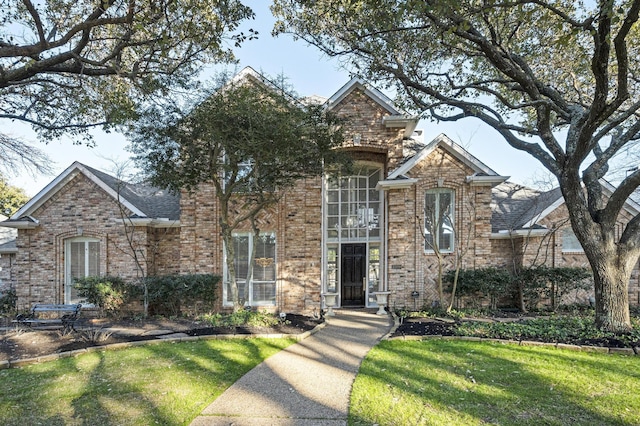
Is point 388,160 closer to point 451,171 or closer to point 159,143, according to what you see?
point 451,171

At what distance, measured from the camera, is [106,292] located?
11.0m

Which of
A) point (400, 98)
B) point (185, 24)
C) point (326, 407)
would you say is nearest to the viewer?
point (326, 407)

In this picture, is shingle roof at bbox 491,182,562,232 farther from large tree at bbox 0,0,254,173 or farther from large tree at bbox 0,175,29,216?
large tree at bbox 0,175,29,216

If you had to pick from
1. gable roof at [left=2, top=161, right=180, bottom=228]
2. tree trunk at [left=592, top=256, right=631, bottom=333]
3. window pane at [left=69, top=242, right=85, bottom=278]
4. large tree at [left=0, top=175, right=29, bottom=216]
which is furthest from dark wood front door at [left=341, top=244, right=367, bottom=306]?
large tree at [left=0, top=175, right=29, bottom=216]

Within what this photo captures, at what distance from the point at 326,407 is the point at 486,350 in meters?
4.09

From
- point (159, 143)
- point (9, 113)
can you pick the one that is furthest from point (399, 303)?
point (9, 113)

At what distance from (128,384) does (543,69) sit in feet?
46.5

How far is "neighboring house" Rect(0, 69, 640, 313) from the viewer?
11961 mm

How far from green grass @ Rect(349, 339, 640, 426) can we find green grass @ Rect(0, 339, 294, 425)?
90.9 inches

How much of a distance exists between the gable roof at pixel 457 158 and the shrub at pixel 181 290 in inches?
289

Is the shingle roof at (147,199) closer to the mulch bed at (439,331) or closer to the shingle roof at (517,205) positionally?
the mulch bed at (439,331)

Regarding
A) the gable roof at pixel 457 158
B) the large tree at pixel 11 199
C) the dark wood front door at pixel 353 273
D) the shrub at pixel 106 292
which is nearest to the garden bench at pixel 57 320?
the shrub at pixel 106 292

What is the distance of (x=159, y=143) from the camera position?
9922 millimetres

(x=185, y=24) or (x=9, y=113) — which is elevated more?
(x=185, y=24)
